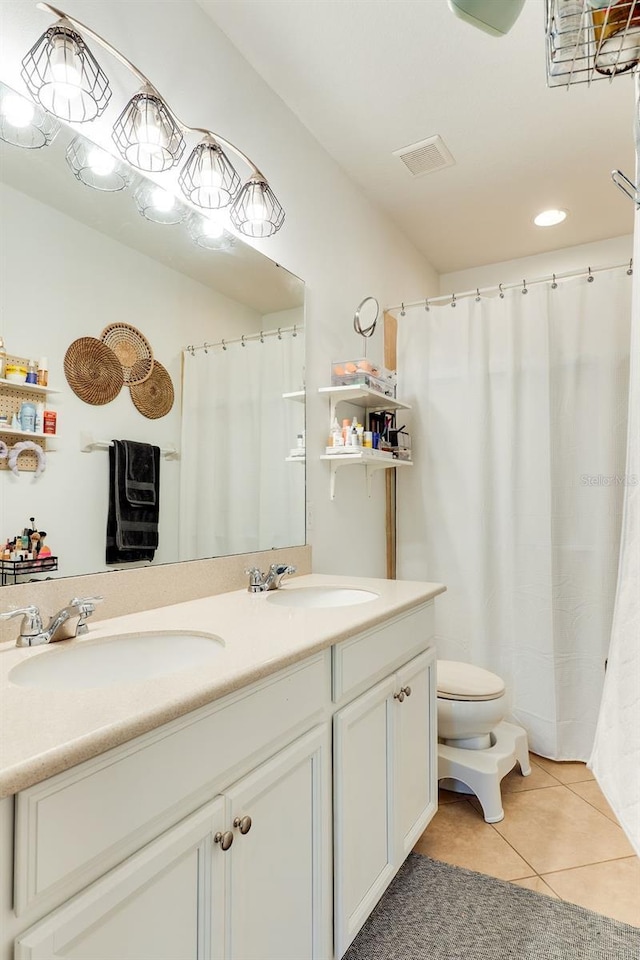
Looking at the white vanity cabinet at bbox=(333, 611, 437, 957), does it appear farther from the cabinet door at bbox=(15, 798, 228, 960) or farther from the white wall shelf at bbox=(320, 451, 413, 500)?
the white wall shelf at bbox=(320, 451, 413, 500)

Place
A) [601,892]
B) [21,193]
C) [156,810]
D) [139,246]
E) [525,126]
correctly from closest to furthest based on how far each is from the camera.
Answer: [156,810], [21,193], [139,246], [601,892], [525,126]

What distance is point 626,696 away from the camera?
0.62 m

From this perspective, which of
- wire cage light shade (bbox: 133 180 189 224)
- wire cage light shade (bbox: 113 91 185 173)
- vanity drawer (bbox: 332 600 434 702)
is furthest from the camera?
wire cage light shade (bbox: 133 180 189 224)

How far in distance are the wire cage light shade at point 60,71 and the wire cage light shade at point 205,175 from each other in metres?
0.34

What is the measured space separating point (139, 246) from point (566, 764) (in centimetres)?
262

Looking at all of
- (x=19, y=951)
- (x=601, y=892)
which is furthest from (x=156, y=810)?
(x=601, y=892)

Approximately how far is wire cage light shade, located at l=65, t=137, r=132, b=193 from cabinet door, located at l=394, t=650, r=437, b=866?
4.92 feet

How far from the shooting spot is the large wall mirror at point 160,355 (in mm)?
1177

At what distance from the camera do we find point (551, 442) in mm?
2457

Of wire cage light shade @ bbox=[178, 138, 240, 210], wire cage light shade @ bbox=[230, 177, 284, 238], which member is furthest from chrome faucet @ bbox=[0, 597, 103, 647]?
wire cage light shade @ bbox=[230, 177, 284, 238]

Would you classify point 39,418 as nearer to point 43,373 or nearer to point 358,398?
point 43,373

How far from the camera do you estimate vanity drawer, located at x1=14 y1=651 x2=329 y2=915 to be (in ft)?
2.03

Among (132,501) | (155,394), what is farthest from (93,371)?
(132,501)

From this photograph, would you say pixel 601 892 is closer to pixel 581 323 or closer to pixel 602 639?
pixel 602 639
